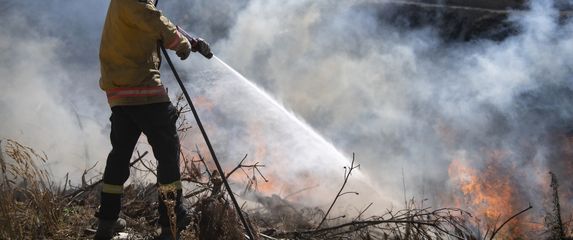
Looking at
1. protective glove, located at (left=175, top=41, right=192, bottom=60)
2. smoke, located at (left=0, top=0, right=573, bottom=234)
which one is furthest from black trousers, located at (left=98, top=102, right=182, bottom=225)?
smoke, located at (left=0, top=0, right=573, bottom=234)

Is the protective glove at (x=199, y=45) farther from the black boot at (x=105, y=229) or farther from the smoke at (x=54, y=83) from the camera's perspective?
the smoke at (x=54, y=83)

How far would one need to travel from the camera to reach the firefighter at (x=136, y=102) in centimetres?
321

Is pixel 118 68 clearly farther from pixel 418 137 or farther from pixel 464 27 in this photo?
pixel 464 27

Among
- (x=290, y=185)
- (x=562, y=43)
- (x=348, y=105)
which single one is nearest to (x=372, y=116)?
(x=348, y=105)

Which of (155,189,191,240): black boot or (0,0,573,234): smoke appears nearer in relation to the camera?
(155,189,191,240): black boot

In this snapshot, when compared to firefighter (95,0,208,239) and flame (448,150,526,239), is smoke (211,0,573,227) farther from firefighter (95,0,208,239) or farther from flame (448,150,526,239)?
firefighter (95,0,208,239)

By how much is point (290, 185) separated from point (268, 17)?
4187 mm

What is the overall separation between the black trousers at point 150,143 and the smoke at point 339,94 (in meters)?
3.44

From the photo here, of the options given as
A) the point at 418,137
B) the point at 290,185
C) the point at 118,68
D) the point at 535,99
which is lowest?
the point at 118,68

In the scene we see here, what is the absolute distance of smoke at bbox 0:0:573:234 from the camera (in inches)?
282

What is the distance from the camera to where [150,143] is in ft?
10.7

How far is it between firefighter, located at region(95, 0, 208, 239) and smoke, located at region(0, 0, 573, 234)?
3446 mm

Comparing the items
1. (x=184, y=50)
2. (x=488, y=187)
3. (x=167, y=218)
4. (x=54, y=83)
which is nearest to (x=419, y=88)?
(x=488, y=187)

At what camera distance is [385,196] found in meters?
7.03
